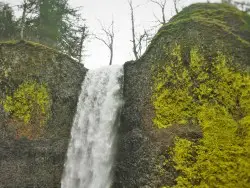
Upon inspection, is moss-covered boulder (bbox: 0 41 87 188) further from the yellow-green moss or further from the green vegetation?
the green vegetation

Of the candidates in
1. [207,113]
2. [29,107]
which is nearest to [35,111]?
[29,107]

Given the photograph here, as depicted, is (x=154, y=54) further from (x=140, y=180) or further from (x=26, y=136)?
(x=26, y=136)

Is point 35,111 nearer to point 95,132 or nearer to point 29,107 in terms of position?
point 29,107

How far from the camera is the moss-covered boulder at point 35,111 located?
41.8 feet

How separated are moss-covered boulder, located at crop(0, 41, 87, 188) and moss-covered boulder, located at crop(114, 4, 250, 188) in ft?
9.90

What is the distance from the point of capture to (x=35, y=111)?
44.8 ft

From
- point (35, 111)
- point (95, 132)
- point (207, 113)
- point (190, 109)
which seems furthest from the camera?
point (35, 111)

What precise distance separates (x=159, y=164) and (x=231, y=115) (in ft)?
9.18

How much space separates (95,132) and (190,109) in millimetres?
4424

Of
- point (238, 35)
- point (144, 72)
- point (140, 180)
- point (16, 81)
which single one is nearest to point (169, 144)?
point (140, 180)

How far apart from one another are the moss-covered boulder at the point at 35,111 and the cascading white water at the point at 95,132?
1.48 ft

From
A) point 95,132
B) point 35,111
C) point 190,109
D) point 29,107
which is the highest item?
point 190,109

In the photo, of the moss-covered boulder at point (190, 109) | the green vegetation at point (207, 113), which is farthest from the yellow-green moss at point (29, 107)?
the green vegetation at point (207, 113)

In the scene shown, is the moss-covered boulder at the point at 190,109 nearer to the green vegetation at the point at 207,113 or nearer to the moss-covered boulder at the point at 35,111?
the green vegetation at the point at 207,113
